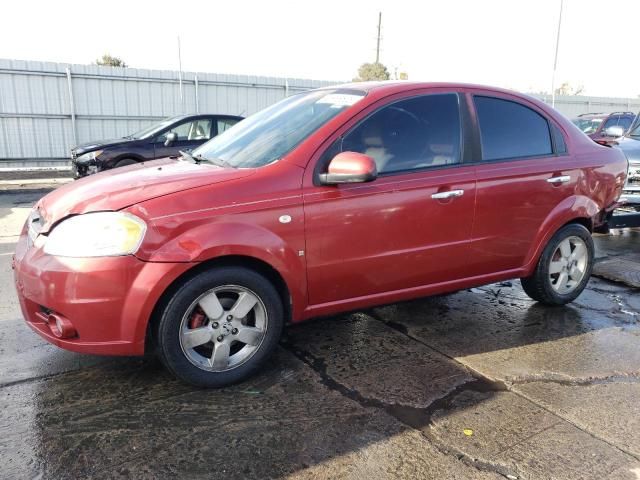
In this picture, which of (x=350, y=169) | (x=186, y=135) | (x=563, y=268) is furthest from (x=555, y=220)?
(x=186, y=135)

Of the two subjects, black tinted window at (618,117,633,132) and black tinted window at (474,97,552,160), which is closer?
black tinted window at (474,97,552,160)

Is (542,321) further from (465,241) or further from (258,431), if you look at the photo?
(258,431)

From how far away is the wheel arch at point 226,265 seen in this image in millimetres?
2953

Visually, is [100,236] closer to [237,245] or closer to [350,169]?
[237,245]

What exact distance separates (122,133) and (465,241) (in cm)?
1424

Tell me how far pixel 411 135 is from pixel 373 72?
150ft

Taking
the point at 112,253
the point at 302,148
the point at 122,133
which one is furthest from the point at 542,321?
the point at 122,133

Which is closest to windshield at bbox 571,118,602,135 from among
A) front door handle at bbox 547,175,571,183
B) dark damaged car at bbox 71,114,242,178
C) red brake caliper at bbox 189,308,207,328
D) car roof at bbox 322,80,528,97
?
dark damaged car at bbox 71,114,242,178

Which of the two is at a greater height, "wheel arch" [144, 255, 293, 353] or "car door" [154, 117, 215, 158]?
"car door" [154, 117, 215, 158]

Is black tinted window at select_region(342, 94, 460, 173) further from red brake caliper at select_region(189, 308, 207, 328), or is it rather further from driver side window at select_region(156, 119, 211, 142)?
driver side window at select_region(156, 119, 211, 142)

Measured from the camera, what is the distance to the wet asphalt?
253 cm

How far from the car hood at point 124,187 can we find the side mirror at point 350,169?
0.47 metres

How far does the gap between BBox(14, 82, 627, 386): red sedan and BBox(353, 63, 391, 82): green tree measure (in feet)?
133

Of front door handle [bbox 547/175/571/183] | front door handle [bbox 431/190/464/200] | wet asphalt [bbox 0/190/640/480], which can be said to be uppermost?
front door handle [bbox 547/175/571/183]
